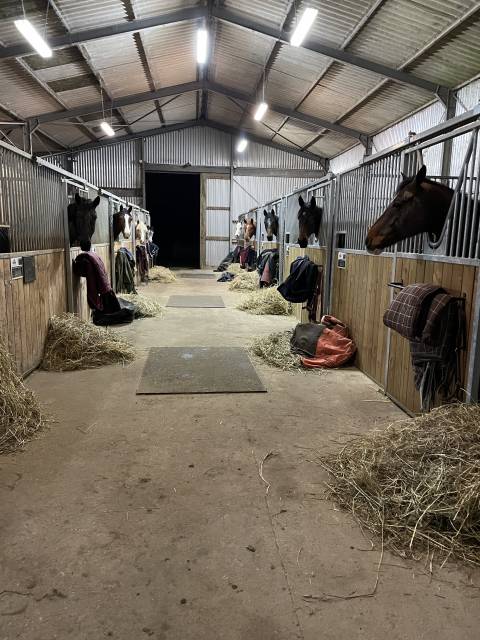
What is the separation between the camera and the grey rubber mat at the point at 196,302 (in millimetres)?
8344

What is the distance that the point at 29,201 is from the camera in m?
4.12

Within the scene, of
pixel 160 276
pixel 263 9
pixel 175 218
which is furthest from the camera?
pixel 175 218

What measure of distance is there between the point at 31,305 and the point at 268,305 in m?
4.37

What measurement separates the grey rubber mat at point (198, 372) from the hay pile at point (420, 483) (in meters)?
1.43

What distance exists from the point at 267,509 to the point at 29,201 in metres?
3.44

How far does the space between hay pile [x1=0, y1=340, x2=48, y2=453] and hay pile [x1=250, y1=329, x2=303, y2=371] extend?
227 cm

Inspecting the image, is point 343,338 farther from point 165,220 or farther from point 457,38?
point 165,220

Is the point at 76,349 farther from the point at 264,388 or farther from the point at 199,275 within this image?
the point at 199,275

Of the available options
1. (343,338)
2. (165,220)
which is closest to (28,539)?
(343,338)

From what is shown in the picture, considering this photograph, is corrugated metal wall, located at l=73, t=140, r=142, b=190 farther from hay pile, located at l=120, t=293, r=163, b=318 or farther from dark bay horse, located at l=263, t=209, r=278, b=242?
hay pile, located at l=120, t=293, r=163, b=318

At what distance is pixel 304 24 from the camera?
673 centimetres

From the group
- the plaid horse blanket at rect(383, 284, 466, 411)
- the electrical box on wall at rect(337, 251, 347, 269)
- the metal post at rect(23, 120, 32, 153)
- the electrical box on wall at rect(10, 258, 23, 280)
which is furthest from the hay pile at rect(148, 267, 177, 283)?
the plaid horse blanket at rect(383, 284, 466, 411)

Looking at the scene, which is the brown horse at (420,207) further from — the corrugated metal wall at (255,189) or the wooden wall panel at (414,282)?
the corrugated metal wall at (255,189)

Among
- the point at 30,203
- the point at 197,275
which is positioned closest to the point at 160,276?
the point at 197,275
